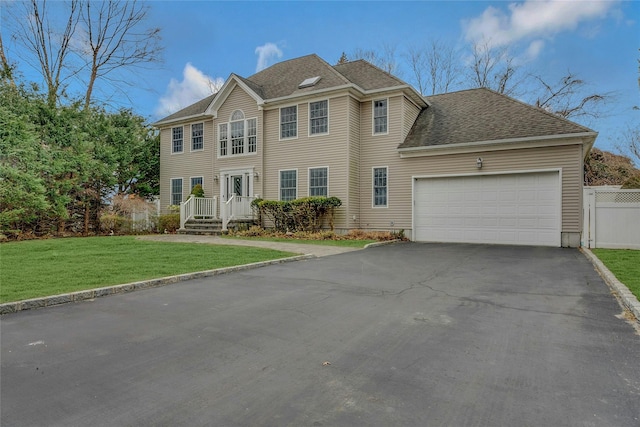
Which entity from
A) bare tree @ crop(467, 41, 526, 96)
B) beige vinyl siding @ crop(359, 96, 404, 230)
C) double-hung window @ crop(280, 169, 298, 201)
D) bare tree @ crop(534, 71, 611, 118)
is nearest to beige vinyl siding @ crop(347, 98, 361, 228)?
beige vinyl siding @ crop(359, 96, 404, 230)

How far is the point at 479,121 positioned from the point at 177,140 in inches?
603

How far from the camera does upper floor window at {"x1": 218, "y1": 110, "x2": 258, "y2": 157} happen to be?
1784cm

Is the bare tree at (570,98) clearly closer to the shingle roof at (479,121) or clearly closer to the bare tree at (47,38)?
the shingle roof at (479,121)

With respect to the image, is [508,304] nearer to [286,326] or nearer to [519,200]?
[286,326]

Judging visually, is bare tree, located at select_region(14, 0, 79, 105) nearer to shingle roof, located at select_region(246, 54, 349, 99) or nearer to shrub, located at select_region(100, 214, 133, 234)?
shrub, located at select_region(100, 214, 133, 234)

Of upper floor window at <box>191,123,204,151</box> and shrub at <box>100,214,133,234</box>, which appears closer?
shrub at <box>100,214,133,234</box>

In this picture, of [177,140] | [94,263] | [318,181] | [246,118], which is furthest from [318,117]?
[94,263]

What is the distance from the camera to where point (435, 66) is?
2764 cm

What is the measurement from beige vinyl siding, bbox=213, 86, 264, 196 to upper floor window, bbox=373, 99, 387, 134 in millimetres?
5340

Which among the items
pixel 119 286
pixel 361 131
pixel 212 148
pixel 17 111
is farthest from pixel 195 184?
pixel 119 286

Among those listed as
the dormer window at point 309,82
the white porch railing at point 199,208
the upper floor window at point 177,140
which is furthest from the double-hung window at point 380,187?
the upper floor window at point 177,140

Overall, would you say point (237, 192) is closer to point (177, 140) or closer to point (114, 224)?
point (177, 140)

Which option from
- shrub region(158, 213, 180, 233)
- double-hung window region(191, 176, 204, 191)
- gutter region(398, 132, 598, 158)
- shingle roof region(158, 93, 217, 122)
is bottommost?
shrub region(158, 213, 180, 233)

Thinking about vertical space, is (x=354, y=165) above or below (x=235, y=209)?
above
